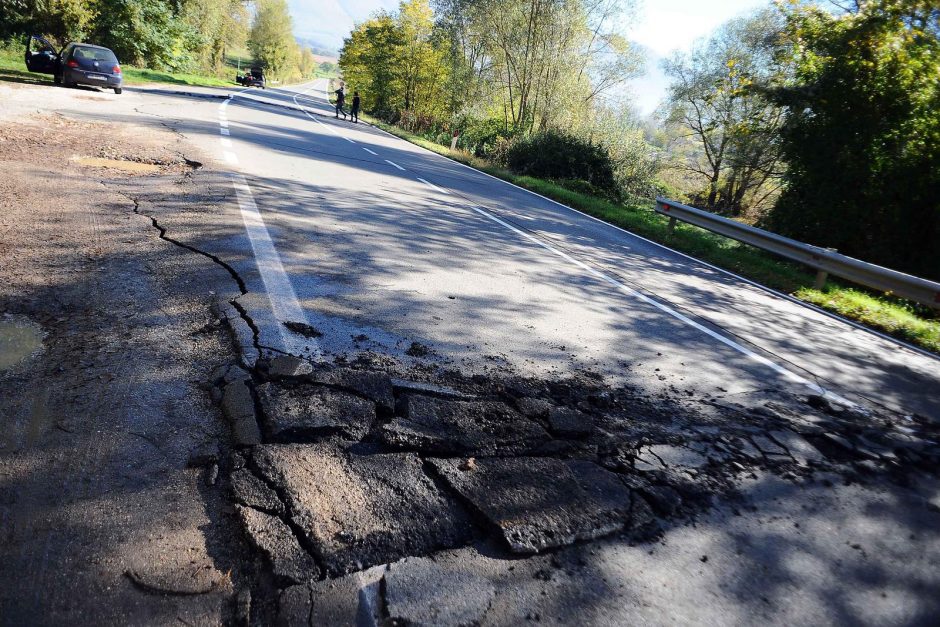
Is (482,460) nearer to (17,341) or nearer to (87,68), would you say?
(17,341)

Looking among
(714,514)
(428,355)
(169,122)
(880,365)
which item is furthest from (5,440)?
(169,122)

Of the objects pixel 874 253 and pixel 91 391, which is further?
pixel 874 253

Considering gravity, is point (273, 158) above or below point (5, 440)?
above

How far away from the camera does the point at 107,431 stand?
2824mm

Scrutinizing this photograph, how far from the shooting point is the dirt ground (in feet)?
6.69

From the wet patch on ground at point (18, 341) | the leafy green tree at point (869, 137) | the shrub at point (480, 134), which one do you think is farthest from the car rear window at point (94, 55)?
the leafy green tree at point (869, 137)

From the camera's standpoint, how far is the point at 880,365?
613cm

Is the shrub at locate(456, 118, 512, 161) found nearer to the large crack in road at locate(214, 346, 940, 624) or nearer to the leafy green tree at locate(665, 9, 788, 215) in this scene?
the leafy green tree at locate(665, 9, 788, 215)

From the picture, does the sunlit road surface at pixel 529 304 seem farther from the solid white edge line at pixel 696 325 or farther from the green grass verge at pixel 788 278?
the green grass verge at pixel 788 278

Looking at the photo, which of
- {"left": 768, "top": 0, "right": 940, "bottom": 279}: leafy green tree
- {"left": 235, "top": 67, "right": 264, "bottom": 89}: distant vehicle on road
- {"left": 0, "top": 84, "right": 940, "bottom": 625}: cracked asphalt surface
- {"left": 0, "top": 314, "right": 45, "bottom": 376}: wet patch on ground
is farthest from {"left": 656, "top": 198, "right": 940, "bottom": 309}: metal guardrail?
{"left": 235, "top": 67, "right": 264, "bottom": 89}: distant vehicle on road

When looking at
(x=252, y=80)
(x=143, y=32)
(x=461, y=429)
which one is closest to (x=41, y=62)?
(x=143, y=32)

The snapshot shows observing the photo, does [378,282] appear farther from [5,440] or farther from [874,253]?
[874,253]

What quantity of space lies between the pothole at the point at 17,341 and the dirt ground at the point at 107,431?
0.04ft

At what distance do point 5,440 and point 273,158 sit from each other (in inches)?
428
